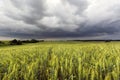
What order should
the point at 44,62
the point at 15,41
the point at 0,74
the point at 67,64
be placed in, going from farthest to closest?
the point at 15,41 → the point at 44,62 → the point at 67,64 → the point at 0,74

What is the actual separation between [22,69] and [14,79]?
1.10 feet

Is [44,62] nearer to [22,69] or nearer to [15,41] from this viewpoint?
[22,69]

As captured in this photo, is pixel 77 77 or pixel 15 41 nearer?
pixel 77 77

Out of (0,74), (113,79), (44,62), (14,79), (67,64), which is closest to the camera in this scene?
(113,79)

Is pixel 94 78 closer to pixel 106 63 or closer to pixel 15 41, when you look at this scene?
pixel 106 63

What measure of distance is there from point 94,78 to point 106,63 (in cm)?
69

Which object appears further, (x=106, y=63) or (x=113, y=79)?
(x=106, y=63)

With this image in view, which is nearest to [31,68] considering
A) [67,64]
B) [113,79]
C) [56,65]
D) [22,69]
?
[22,69]

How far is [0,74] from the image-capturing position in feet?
9.86

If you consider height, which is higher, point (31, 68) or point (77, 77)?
Answer: point (31, 68)

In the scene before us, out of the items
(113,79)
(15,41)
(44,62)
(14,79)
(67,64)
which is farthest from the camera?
(15,41)

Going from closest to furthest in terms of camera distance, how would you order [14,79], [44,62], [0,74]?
[14,79], [0,74], [44,62]

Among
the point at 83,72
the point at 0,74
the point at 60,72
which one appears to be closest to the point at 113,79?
the point at 83,72

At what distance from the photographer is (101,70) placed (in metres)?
2.90
